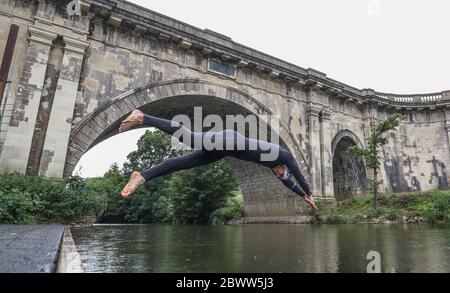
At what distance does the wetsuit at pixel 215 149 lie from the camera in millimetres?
3537

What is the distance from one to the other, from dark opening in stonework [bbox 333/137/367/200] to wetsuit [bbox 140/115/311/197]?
52.7ft

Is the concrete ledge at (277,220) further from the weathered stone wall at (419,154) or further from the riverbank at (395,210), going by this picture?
the weathered stone wall at (419,154)

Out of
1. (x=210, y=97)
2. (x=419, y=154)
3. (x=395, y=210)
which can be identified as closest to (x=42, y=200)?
(x=210, y=97)

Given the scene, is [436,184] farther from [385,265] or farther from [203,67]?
[385,265]

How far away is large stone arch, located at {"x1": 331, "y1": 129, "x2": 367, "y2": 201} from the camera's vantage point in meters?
18.5

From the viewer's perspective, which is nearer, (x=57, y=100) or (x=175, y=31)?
(x=57, y=100)

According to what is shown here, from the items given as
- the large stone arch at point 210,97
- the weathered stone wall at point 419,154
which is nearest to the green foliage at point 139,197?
the large stone arch at point 210,97

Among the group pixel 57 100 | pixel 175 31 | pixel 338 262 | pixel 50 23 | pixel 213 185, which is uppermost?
pixel 175 31

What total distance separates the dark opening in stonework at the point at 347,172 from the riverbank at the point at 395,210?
326 cm

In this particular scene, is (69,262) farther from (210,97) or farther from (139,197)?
(139,197)
